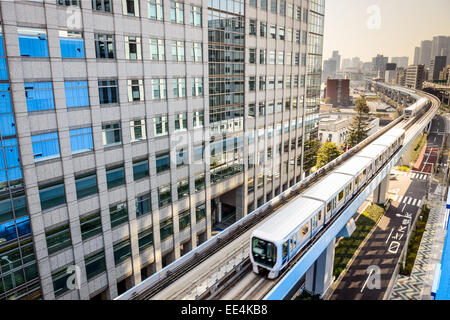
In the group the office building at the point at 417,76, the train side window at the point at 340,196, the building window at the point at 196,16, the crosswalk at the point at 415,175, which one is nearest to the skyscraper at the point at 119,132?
the building window at the point at 196,16

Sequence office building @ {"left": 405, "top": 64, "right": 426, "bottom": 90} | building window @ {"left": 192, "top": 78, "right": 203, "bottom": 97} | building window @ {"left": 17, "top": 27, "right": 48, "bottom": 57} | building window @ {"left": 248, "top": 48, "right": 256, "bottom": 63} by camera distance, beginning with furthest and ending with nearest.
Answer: office building @ {"left": 405, "top": 64, "right": 426, "bottom": 90}
building window @ {"left": 248, "top": 48, "right": 256, "bottom": 63}
building window @ {"left": 192, "top": 78, "right": 203, "bottom": 97}
building window @ {"left": 17, "top": 27, "right": 48, "bottom": 57}

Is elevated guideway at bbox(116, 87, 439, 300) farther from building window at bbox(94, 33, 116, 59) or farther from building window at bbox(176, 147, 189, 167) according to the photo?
building window at bbox(94, 33, 116, 59)

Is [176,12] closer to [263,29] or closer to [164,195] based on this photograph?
[263,29]

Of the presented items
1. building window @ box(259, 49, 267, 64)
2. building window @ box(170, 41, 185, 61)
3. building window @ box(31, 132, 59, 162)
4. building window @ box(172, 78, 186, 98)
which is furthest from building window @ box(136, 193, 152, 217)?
building window @ box(259, 49, 267, 64)

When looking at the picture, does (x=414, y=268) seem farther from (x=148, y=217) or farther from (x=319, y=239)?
(x=148, y=217)

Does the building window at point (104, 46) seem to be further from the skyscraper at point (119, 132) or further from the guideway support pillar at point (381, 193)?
the guideway support pillar at point (381, 193)

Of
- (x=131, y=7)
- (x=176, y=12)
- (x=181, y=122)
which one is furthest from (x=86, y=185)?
(x=176, y=12)
